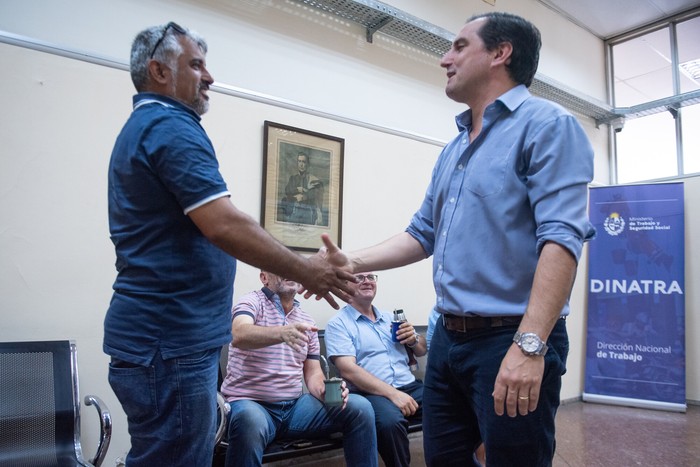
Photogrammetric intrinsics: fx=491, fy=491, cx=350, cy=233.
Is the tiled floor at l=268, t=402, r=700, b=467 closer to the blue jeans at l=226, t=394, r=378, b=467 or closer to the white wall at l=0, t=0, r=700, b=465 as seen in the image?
the blue jeans at l=226, t=394, r=378, b=467

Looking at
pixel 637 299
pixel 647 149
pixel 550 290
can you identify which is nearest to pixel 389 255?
pixel 550 290

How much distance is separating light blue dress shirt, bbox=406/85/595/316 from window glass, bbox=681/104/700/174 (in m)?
4.62

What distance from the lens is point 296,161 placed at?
A: 3.08m

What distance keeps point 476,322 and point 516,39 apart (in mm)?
791

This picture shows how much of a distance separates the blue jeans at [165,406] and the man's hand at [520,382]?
0.74 metres

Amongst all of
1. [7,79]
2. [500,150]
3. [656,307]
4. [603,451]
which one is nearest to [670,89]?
[656,307]

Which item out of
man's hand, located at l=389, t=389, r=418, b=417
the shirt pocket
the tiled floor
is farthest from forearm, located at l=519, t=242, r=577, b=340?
the tiled floor

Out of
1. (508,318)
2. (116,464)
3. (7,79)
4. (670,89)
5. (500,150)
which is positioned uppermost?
(670,89)

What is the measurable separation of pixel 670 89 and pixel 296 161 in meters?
4.39

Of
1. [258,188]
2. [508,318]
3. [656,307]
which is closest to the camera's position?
[508,318]

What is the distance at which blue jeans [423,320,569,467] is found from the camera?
1.11 metres

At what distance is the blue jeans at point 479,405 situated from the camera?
1109 millimetres

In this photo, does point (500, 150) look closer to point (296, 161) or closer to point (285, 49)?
point (296, 161)

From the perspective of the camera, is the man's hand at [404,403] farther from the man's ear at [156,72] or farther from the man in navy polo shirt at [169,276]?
the man's ear at [156,72]
